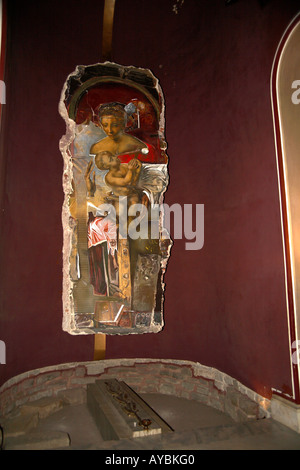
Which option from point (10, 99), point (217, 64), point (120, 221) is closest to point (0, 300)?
point (120, 221)

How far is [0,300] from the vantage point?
4.17m

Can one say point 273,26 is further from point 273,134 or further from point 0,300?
point 0,300

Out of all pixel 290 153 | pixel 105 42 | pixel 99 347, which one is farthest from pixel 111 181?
pixel 99 347

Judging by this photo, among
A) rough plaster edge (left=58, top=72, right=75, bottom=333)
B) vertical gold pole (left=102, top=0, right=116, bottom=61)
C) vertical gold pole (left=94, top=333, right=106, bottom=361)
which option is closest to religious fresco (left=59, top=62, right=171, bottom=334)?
rough plaster edge (left=58, top=72, right=75, bottom=333)

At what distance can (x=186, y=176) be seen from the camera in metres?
5.27

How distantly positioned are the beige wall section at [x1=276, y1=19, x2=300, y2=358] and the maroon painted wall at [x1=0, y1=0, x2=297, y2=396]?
0.15 m

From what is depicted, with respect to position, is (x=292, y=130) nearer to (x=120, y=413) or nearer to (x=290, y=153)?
(x=290, y=153)

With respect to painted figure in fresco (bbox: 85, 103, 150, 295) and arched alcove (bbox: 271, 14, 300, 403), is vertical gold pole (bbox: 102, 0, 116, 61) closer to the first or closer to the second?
painted figure in fresco (bbox: 85, 103, 150, 295)

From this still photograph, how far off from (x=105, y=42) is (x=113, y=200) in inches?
95.7

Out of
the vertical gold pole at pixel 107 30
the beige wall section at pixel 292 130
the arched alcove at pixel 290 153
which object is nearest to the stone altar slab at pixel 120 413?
the arched alcove at pixel 290 153

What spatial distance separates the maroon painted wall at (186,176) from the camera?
3.84 m

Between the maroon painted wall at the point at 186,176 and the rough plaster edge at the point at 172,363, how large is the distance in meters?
0.08

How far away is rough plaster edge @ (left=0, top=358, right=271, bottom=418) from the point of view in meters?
3.93

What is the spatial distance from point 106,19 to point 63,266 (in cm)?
369
